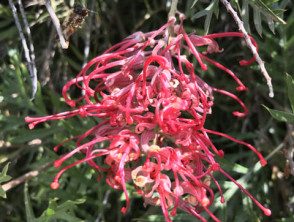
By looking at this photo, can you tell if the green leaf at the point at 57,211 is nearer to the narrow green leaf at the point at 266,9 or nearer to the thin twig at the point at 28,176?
the thin twig at the point at 28,176

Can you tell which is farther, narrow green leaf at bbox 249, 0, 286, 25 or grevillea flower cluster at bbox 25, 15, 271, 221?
narrow green leaf at bbox 249, 0, 286, 25

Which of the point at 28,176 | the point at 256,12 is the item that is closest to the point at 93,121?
the point at 28,176

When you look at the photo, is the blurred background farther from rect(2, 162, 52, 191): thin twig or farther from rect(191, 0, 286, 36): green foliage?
rect(191, 0, 286, 36): green foliage

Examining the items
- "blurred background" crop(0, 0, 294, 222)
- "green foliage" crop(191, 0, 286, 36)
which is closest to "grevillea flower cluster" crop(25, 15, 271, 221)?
"green foliage" crop(191, 0, 286, 36)

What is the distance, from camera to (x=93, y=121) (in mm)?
1375

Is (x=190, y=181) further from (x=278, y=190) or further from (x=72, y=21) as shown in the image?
(x=278, y=190)

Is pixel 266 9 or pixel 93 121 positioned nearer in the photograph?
pixel 266 9

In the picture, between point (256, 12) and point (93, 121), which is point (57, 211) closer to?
point (93, 121)

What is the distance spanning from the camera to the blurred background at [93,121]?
1304mm

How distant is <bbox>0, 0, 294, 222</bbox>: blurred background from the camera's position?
130cm

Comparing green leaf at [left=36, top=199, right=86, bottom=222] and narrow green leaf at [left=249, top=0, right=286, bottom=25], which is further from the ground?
narrow green leaf at [left=249, top=0, right=286, bottom=25]

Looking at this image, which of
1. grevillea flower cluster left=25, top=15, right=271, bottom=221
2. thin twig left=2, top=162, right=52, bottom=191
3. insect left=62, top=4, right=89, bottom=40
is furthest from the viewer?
thin twig left=2, top=162, right=52, bottom=191

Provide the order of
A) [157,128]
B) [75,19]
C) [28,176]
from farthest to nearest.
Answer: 1. [28,176]
2. [75,19]
3. [157,128]

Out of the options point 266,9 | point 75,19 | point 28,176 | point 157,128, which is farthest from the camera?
point 28,176
